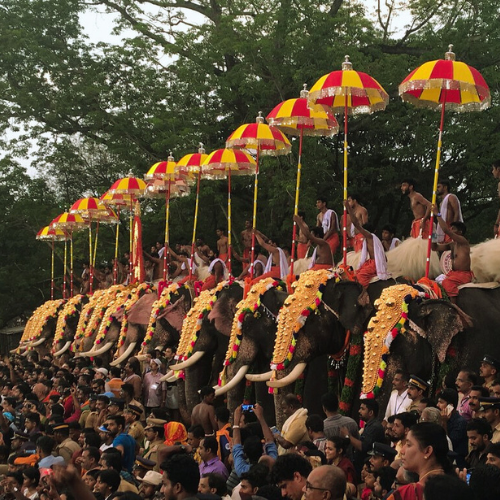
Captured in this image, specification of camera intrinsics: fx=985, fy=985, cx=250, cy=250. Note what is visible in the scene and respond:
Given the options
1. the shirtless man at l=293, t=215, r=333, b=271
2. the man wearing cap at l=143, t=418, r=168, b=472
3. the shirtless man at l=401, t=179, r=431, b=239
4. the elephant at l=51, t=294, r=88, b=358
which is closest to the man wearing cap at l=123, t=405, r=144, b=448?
the man wearing cap at l=143, t=418, r=168, b=472

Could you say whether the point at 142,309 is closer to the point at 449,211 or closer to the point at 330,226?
the point at 330,226

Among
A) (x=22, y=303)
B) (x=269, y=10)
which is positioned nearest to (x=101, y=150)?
(x=22, y=303)

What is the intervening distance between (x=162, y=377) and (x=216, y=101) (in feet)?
34.3

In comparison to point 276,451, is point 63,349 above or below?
below

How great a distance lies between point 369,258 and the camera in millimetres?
11383

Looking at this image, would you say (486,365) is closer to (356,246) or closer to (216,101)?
(356,246)

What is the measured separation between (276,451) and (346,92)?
5.24 metres

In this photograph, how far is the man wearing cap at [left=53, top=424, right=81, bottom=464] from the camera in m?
8.91

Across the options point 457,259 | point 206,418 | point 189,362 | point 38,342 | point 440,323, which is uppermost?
point 457,259

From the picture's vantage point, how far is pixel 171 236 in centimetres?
2208

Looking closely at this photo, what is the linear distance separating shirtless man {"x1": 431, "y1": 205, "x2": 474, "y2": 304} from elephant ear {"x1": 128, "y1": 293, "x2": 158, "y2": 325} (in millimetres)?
6860

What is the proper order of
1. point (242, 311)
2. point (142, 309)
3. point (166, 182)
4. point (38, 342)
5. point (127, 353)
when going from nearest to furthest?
point (242, 311), point (127, 353), point (142, 309), point (166, 182), point (38, 342)

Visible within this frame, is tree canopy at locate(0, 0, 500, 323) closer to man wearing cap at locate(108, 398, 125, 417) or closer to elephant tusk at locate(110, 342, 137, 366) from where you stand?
elephant tusk at locate(110, 342, 137, 366)

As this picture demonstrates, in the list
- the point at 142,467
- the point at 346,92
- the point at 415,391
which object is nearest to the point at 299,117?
the point at 346,92
